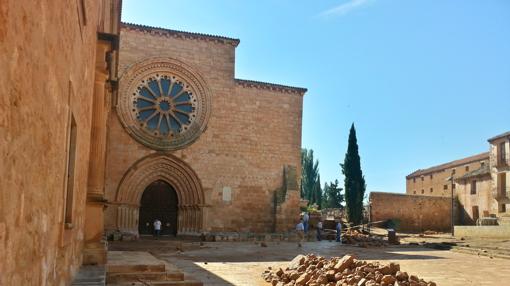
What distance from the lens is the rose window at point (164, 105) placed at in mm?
21422

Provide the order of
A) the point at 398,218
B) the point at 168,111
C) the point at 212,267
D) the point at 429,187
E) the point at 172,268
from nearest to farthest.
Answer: the point at 172,268 < the point at 212,267 < the point at 168,111 < the point at 398,218 < the point at 429,187

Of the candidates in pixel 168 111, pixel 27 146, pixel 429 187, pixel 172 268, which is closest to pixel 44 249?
pixel 27 146

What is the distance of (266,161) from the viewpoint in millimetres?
23156

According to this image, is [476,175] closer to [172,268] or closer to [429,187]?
[429,187]

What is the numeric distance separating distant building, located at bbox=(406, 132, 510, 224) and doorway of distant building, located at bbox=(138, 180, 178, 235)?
16374 mm

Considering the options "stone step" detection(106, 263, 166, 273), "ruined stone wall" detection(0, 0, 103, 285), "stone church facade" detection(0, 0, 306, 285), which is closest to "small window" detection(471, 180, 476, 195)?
"stone church facade" detection(0, 0, 306, 285)

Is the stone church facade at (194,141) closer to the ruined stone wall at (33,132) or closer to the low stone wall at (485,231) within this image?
the low stone wall at (485,231)

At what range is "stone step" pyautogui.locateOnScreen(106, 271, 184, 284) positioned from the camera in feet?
25.3

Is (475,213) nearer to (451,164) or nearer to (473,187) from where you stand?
(473,187)

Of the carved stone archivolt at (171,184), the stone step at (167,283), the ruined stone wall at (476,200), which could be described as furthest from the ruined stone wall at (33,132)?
the ruined stone wall at (476,200)

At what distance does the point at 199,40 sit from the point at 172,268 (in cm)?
1538

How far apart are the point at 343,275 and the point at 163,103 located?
15.3 m

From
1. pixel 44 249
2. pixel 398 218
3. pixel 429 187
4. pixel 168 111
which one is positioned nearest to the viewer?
pixel 44 249

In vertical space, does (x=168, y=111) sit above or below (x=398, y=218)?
above
